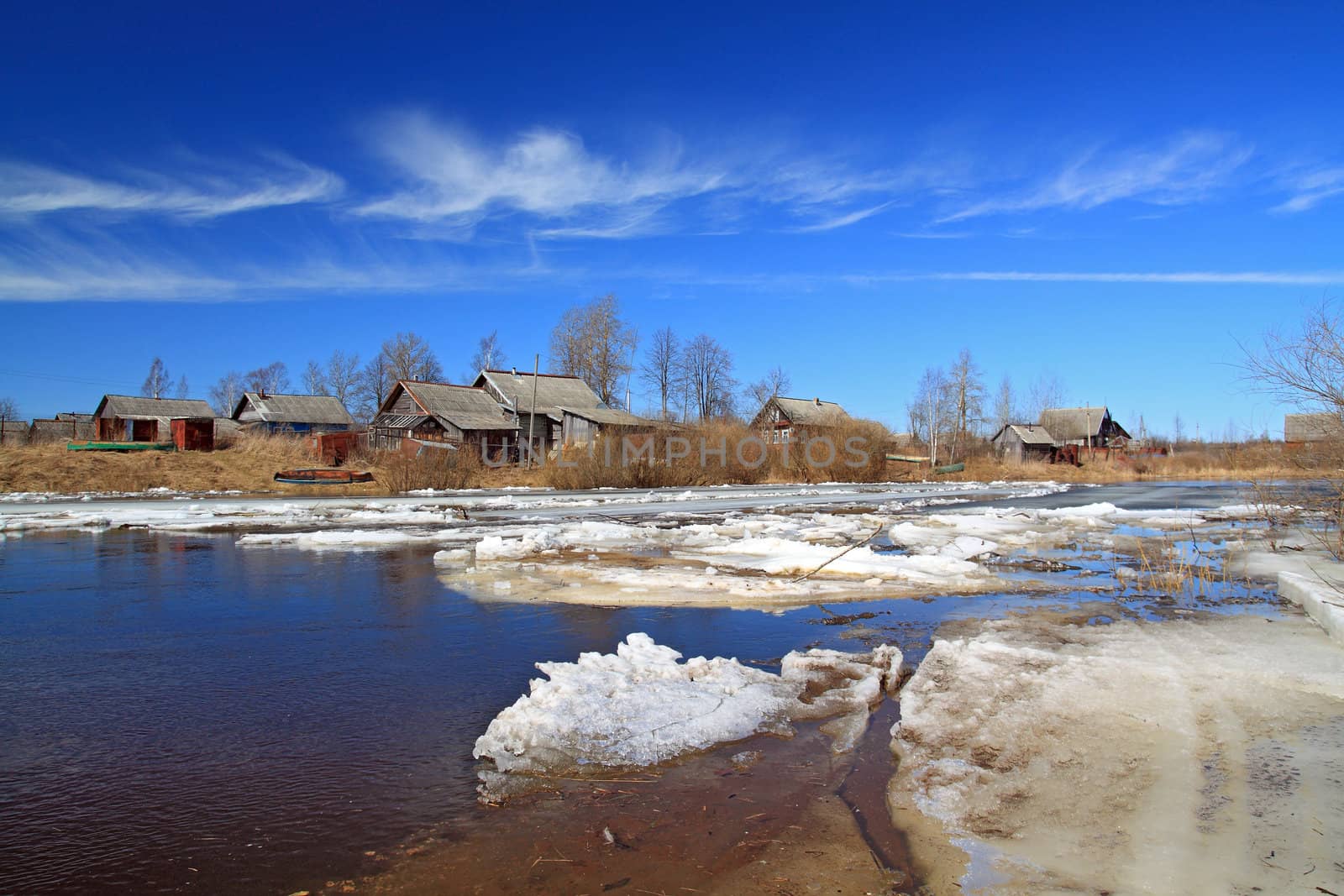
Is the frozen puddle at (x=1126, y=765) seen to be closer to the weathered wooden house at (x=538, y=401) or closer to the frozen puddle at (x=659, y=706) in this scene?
the frozen puddle at (x=659, y=706)

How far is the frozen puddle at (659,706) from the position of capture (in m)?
5.12

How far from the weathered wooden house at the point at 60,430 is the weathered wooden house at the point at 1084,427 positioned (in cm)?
7928

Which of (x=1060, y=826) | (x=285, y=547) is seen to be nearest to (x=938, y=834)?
(x=1060, y=826)

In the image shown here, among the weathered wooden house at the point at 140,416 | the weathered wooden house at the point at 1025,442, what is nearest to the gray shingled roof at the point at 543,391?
the weathered wooden house at the point at 140,416

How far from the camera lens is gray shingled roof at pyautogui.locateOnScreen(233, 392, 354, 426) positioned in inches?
2335

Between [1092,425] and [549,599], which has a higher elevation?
[1092,425]

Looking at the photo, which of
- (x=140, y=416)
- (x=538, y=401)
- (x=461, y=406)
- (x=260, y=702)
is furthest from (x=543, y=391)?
(x=260, y=702)

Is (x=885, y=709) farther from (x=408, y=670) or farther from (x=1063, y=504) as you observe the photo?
(x=1063, y=504)

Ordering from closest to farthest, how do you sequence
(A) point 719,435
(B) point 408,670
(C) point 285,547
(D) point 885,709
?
(D) point 885,709 < (B) point 408,670 < (C) point 285,547 < (A) point 719,435

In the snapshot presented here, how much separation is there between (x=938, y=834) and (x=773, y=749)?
4.63 ft

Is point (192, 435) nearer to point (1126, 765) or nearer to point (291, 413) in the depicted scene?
point (291, 413)

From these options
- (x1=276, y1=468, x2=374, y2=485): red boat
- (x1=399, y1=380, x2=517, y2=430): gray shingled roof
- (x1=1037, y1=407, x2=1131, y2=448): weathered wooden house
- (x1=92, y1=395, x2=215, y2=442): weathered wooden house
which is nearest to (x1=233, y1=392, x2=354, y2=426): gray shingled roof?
(x1=92, y1=395, x2=215, y2=442): weathered wooden house

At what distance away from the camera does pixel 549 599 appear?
10219mm

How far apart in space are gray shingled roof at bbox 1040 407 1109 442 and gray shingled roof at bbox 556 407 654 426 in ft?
166
